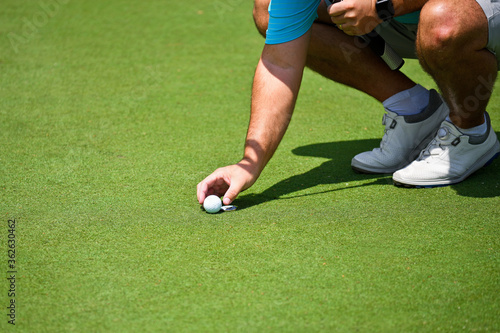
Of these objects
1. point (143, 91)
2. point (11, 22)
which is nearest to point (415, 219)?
point (143, 91)

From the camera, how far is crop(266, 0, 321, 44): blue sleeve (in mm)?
2059

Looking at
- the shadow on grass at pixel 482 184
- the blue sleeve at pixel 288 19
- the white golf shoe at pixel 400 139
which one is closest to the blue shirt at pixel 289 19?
the blue sleeve at pixel 288 19

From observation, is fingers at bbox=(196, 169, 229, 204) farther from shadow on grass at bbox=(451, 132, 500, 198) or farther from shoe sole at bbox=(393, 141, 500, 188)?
shadow on grass at bbox=(451, 132, 500, 198)

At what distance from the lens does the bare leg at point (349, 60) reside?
7.73ft

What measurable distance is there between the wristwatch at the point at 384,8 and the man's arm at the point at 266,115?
12.1 inches

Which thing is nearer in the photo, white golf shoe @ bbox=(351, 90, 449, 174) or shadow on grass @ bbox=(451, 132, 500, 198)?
shadow on grass @ bbox=(451, 132, 500, 198)

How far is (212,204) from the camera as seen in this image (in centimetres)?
191

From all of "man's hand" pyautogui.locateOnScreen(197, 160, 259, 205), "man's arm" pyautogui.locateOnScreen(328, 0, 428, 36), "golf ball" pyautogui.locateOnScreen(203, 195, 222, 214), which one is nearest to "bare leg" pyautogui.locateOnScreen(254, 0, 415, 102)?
"man's arm" pyautogui.locateOnScreen(328, 0, 428, 36)

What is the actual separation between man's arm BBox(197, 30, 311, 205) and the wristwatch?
1.00ft

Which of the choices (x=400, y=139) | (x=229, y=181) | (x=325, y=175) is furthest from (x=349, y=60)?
(x=229, y=181)

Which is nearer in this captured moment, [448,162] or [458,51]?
[458,51]

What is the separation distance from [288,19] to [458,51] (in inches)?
24.6

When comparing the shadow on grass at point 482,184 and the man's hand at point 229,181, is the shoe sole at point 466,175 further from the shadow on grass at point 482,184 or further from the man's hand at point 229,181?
the man's hand at point 229,181

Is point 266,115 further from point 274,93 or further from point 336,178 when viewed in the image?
point 336,178
